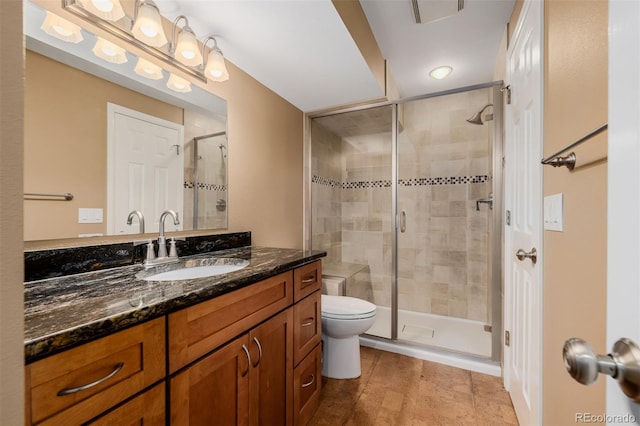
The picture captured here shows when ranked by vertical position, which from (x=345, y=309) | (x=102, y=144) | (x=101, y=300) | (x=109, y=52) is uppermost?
(x=109, y=52)

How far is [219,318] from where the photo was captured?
2.86ft

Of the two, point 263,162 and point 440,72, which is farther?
point 440,72

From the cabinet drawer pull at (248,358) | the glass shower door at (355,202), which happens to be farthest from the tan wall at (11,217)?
the glass shower door at (355,202)

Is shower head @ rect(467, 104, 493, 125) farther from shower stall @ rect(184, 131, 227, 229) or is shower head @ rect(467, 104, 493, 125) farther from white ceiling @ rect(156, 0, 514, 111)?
shower stall @ rect(184, 131, 227, 229)

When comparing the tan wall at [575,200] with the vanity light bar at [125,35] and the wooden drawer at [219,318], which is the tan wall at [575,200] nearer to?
the wooden drawer at [219,318]

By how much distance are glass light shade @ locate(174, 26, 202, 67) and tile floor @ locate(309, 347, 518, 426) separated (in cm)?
207

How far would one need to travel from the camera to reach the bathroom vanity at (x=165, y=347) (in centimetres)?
53

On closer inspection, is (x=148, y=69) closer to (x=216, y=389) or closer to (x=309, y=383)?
(x=216, y=389)

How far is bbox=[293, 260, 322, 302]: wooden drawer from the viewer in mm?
1312

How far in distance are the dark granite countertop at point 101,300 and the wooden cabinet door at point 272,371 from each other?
232 millimetres

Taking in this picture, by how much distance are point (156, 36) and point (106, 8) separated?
19 centimetres

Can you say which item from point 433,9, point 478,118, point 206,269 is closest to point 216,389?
point 206,269

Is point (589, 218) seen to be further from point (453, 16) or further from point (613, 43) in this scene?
point (453, 16)

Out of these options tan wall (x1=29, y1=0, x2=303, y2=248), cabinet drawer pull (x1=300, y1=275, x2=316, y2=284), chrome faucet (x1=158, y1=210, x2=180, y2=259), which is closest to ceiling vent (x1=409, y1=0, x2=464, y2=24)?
tan wall (x1=29, y1=0, x2=303, y2=248)
